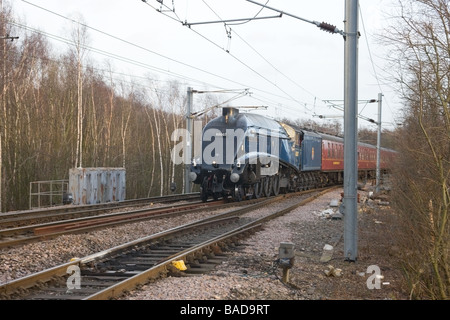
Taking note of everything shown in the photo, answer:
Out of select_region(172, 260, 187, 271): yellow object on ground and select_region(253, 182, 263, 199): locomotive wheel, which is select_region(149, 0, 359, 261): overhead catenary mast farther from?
select_region(253, 182, 263, 199): locomotive wheel

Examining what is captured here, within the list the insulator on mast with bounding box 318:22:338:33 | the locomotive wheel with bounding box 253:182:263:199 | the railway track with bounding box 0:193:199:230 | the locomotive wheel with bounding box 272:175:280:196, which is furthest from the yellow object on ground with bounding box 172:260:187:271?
the locomotive wheel with bounding box 272:175:280:196

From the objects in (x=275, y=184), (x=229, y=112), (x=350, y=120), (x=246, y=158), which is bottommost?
(x=275, y=184)

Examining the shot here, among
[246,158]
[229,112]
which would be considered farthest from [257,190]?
[229,112]

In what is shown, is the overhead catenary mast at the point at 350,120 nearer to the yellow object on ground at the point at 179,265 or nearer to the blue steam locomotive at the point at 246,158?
the yellow object on ground at the point at 179,265

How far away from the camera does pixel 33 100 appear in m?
28.8

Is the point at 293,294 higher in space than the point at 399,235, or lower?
lower

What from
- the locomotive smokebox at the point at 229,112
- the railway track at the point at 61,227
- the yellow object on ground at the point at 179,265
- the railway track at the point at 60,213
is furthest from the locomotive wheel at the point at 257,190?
the yellow object on ground at the point at 179,265

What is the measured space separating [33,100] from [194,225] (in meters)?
20.8

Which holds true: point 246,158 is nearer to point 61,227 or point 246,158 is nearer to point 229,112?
point 229,112

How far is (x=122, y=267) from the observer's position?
25.3ft

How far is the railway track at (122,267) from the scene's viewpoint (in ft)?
19.9
